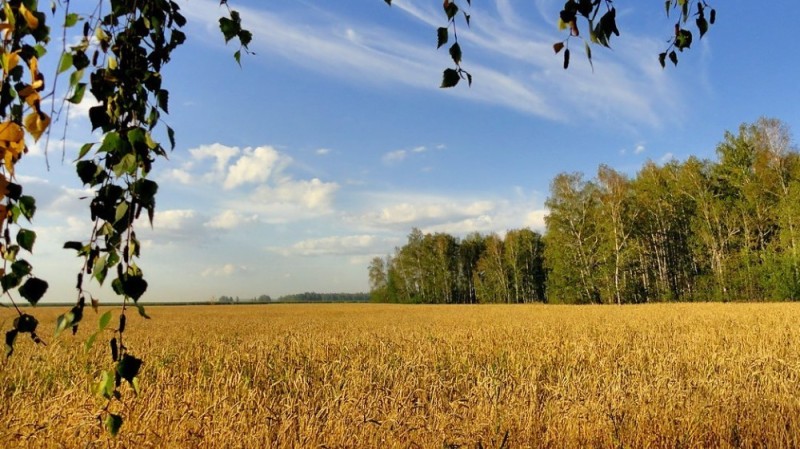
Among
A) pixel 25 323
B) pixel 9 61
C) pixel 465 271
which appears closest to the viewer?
pixel 9 61

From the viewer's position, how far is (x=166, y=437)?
4.61 m

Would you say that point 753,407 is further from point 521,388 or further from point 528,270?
point 528,270

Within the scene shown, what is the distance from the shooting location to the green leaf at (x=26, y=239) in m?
1.00

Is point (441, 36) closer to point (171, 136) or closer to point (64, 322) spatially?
point (171, 136)

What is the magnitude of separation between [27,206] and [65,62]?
427mm

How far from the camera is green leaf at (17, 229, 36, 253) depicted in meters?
1.00

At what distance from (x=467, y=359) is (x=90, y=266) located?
8.91 metres

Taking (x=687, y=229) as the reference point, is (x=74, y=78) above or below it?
below

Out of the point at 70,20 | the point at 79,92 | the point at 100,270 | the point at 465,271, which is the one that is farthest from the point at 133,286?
the point at 465,271

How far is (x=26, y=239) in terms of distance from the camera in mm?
1015

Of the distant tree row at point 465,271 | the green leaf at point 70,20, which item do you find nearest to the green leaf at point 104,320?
the green leaf at point 70,20

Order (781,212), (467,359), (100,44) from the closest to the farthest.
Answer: (100,44) → (467,359) → (781,212)

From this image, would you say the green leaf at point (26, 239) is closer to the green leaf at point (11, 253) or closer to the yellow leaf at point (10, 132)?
the green leaf at point (11, 253)

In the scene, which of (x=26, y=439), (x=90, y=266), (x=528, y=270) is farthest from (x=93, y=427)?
(x=528, y=270)
